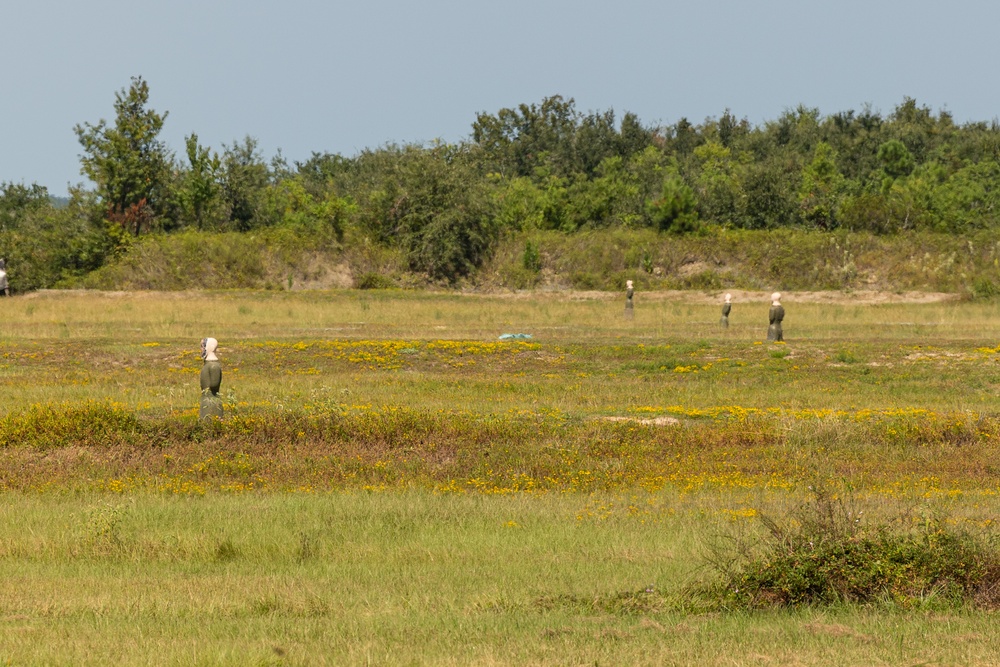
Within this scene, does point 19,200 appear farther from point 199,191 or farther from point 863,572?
point 863,572

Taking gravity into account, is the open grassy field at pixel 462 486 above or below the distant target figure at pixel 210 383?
below

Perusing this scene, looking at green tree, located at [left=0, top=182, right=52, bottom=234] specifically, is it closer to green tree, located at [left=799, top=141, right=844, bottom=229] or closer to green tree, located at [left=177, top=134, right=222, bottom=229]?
green tree, located at [left=177, top=134, right=222, bottom=229]

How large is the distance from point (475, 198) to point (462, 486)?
5622 cm

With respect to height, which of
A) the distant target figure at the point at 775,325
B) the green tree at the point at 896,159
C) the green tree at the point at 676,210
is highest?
the green tree at the point at 896,159

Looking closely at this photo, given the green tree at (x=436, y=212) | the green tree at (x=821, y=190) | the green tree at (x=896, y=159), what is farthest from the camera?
the green tree at (x=896, y=159)

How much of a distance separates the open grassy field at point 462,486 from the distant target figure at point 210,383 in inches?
12.1

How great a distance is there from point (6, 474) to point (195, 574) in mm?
7144

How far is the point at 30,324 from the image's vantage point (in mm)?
39688

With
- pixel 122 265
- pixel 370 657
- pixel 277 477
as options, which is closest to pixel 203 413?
pixel 277 477

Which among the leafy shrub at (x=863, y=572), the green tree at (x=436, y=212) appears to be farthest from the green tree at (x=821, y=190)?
the leafy shrub at (x=863, y=572)

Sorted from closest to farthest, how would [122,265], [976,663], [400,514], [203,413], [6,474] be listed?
[976,663] < [400,514] < [6,474] < [203,413] < [122,265]

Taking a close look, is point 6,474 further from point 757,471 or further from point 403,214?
point 403,214

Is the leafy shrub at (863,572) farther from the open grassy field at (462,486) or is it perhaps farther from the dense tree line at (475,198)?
the dense tree line at (475,198)

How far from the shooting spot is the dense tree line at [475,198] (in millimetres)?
72688
